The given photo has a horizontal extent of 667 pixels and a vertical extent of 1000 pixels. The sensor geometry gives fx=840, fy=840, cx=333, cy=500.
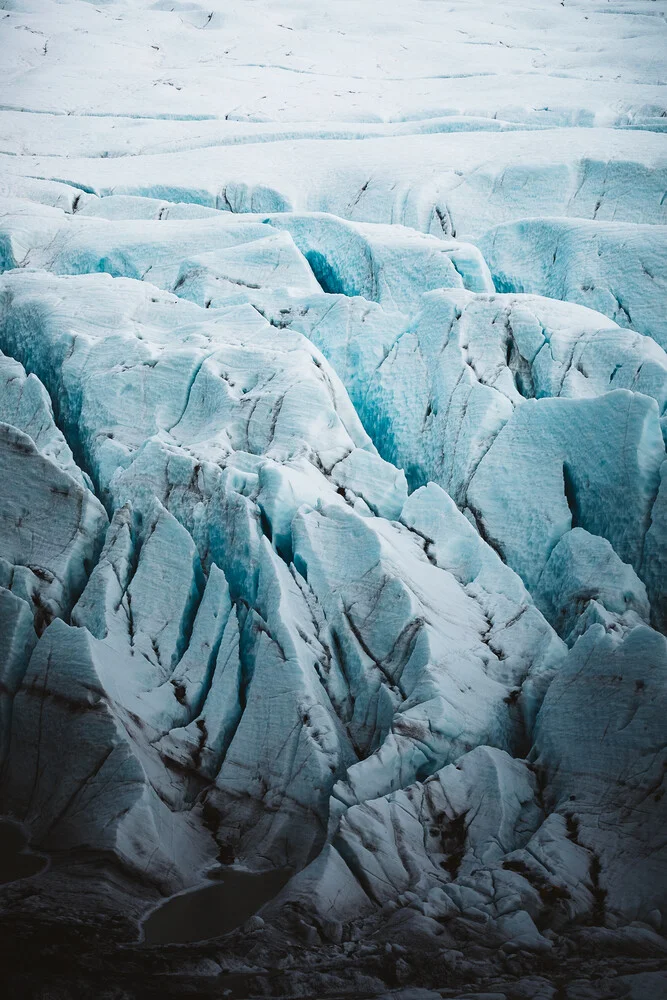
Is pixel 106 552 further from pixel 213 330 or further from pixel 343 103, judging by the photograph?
pixel 343 103

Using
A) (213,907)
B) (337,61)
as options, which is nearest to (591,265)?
(213,907)

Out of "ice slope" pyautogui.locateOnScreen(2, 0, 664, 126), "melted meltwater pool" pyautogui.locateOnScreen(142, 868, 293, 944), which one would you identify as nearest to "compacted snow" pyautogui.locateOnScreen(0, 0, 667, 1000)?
"melted meltwater pool" pyautogui.locateOnScreen(142, 868, 293, 944)

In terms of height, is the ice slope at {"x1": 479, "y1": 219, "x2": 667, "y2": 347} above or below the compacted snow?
above

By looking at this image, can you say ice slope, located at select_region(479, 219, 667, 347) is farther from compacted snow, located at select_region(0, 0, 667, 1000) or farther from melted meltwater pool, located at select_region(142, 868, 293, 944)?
melted meltwater pool, located at select_region(142, 868, 293, 944)

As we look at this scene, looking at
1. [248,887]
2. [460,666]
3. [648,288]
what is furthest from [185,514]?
[648,288]

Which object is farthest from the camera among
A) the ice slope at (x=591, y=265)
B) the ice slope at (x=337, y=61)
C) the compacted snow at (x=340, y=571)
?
the ice slope at (x=337, y=61)

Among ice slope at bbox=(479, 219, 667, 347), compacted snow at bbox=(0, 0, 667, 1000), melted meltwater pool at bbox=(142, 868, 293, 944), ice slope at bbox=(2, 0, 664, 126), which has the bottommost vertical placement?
melted meltwater pool at bbox=(142, 868, 293, 944)

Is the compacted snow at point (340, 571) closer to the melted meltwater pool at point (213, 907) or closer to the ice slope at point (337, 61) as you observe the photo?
the melted meltwater pool at point (213, 907)

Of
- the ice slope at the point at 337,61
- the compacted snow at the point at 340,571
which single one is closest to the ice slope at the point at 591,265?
the compacted snow at the point at 340,571

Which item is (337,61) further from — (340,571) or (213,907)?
(213,907)
